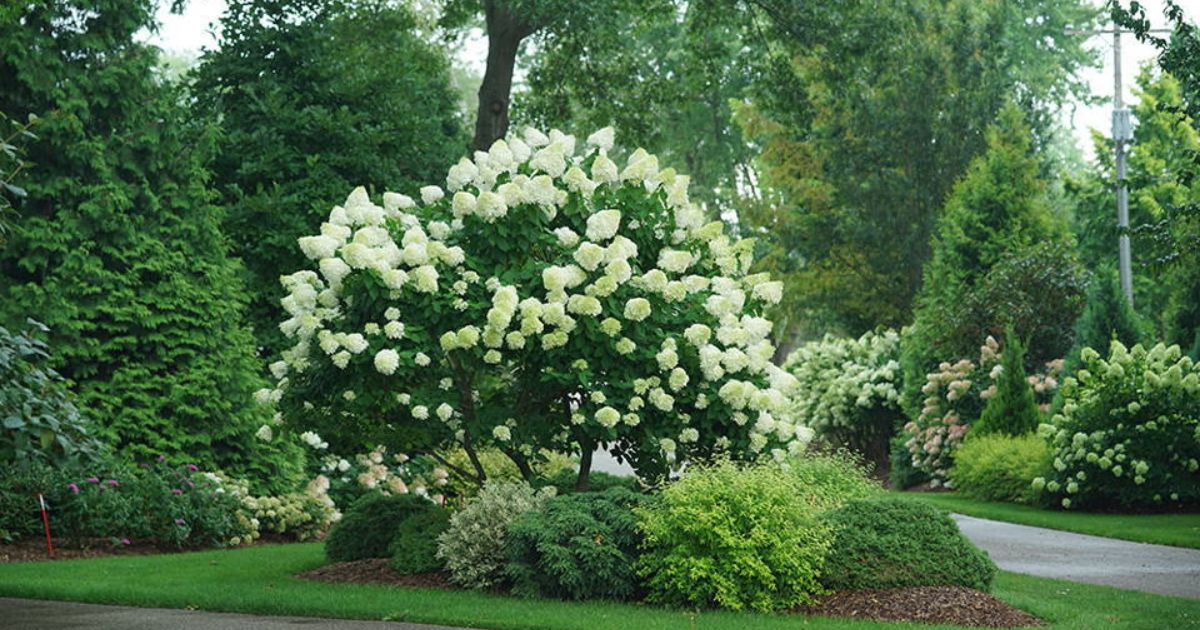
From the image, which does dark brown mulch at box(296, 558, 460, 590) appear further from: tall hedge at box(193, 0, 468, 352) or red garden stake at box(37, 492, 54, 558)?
tall hedge at box(193, 0, 468, 352)

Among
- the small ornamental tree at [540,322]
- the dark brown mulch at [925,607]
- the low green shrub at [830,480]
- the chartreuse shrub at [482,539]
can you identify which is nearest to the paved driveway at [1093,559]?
the low green shrub at [830,480]

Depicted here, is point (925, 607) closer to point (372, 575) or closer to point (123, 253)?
point (372, 575)

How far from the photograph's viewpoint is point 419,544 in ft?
38.1

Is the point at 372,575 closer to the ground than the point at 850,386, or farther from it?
closer to the ground

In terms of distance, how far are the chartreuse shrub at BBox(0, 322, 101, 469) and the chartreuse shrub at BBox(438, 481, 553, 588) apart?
278cm

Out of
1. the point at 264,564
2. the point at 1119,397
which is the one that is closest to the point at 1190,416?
the point at 1119,397

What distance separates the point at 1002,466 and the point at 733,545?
11126 mm

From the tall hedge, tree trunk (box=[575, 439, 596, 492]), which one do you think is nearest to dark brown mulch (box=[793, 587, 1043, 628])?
tree trunk (box=[575, 439, 596, 492])

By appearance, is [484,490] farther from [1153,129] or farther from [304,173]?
[1153,129]

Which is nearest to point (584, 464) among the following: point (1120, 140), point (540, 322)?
point (540, 322)

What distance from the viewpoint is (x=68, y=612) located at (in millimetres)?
10328

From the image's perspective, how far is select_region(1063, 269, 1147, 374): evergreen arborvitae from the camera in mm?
21422

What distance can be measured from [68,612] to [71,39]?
794cm

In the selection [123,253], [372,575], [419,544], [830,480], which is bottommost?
[372,575]
